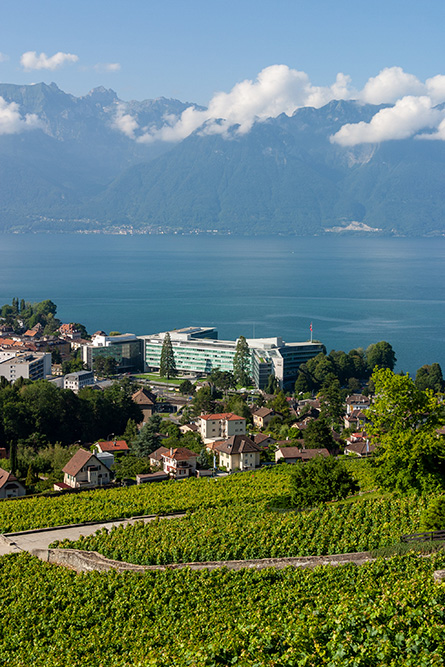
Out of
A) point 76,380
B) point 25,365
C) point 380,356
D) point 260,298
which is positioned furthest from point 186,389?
point 260,298

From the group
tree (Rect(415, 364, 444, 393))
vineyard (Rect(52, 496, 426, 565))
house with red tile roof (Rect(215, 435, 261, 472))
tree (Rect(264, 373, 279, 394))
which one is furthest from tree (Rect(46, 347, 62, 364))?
vineyard (Rect(52, 496, 426, 565))

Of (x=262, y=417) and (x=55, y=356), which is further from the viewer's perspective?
(x=55, y=356)

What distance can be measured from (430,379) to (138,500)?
40.4 meters

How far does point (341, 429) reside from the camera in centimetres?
5041

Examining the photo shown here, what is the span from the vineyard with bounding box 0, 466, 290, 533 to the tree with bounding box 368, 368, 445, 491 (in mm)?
5357

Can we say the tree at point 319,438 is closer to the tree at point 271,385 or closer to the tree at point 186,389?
the tree at point 271,385

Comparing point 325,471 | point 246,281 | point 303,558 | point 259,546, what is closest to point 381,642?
point 303,558

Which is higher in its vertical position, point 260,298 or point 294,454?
point 260,298

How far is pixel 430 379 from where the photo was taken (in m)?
60.9

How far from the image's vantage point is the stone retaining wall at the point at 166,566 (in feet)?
46.8

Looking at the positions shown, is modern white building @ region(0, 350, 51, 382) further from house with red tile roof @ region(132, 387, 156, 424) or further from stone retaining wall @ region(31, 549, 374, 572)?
stone retaining wall @ region(31, 549, 374, 572)

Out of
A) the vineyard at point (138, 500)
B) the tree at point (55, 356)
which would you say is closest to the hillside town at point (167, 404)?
the tree at point (55, 356)

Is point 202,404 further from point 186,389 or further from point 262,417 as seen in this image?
point 186,389

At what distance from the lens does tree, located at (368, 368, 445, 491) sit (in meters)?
18.8
